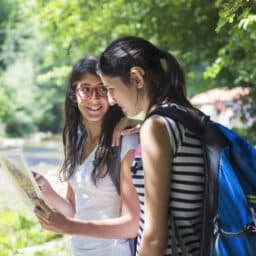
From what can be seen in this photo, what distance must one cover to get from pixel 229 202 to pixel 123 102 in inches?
17.4

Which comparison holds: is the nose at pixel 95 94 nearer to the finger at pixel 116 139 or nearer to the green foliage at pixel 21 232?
the finger at pixel 116 139

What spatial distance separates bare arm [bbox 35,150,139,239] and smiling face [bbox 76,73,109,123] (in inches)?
12.0

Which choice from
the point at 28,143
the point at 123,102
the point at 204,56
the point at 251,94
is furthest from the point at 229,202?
the point at 28,143

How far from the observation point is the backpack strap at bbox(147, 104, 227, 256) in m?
1.14

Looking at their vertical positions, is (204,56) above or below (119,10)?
below

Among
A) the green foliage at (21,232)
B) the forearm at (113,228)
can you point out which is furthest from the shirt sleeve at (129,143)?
the green foliage at (21,232)

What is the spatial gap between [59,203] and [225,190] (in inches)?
37.2

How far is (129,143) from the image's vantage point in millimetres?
1594

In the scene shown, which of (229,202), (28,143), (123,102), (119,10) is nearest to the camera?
(229,202)

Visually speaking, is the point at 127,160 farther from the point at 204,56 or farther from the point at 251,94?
the point at 204,56

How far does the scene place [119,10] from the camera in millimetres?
6266

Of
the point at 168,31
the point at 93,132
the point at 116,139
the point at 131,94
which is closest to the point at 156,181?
the point at 131,94

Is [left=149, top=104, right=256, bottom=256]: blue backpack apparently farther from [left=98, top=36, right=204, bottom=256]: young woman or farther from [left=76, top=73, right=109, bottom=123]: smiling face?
[left=76, top=73, right=109, bottom=123]: smiling face

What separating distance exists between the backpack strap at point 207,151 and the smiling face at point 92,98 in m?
0.60
